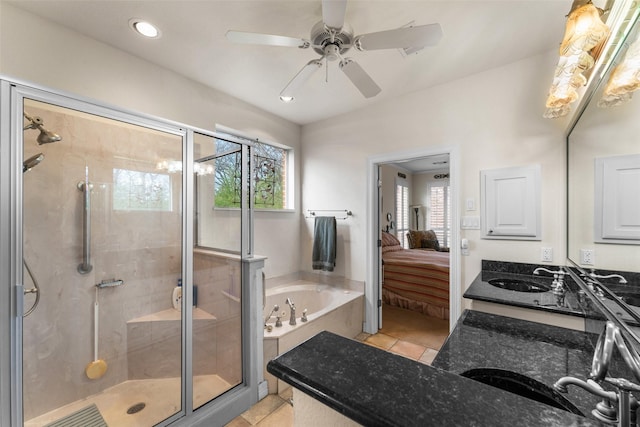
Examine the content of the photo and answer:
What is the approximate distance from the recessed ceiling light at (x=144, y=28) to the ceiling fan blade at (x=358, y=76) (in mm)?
1331

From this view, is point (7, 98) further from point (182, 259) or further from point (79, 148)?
point (182, 259)

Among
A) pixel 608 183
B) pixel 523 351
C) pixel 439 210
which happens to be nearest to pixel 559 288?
pixel 608 183

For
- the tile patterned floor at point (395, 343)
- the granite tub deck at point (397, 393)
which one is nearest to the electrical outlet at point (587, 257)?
the tile patterned floor at point (395, 343)

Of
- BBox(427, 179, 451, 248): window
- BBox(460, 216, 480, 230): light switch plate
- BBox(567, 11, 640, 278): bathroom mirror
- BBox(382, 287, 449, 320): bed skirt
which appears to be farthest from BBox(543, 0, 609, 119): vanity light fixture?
BBox(427, 179, 451, 248): window

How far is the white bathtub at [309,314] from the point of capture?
2195 millimetres

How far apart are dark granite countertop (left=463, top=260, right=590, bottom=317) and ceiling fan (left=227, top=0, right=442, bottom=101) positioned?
151 centimetres

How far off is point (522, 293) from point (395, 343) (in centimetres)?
152

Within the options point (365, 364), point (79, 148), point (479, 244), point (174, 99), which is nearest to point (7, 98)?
point (79, 148)

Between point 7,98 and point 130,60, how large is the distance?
1.05m

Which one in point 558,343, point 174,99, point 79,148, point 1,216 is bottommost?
point 558,343

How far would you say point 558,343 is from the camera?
1066 mm

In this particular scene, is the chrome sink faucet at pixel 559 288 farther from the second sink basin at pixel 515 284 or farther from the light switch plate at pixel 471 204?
the light switch plate at pixel 471 204

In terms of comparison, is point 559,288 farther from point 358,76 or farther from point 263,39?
point 263,39

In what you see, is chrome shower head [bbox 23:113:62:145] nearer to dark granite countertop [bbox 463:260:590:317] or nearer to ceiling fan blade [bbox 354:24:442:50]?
ceiling fan blade [bbox 354:24:442:50]
